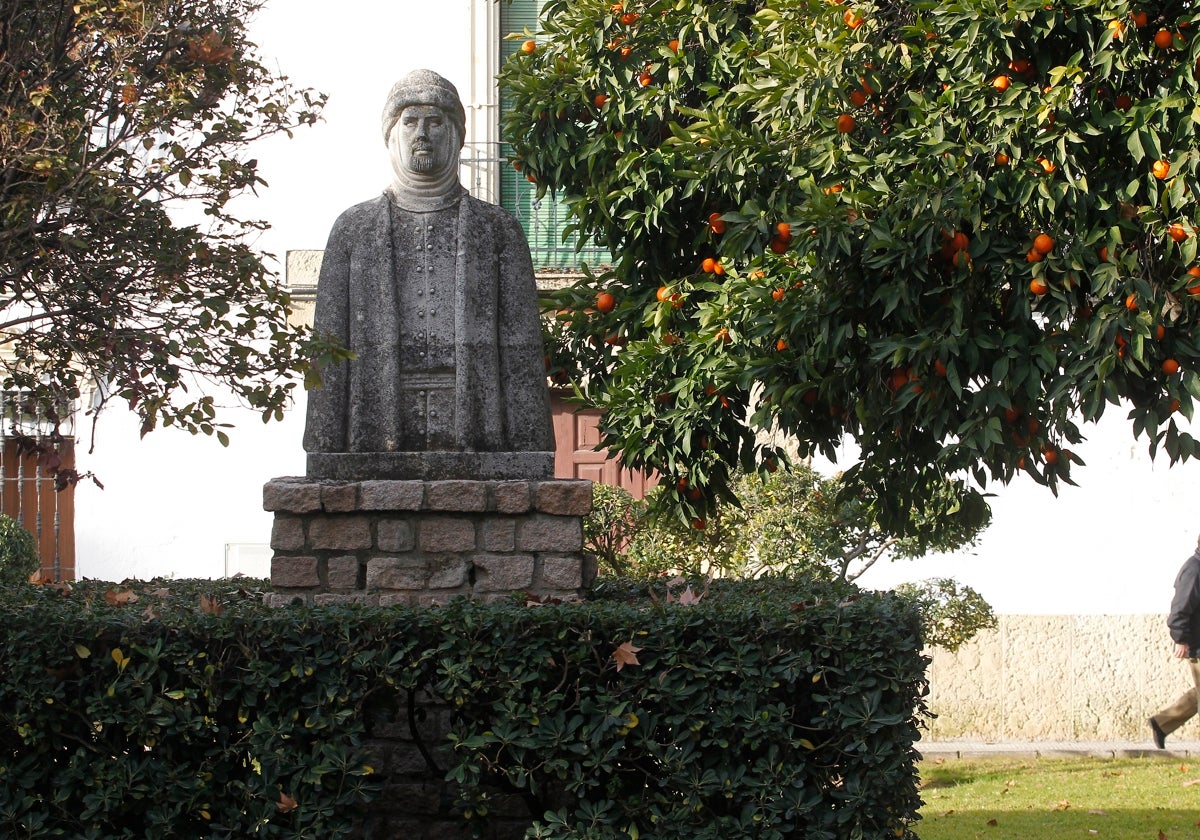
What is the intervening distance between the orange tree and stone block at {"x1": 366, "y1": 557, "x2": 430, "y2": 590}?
4.51ft

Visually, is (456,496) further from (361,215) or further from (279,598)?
(361,215)

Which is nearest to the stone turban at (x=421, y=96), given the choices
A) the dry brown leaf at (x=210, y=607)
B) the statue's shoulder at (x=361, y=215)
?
the statue's shoulder at (x=361, y=215)

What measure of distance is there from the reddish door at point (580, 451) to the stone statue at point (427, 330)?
5.35 meters

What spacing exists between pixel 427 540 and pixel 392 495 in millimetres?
226

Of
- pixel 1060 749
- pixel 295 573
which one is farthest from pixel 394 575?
pixel 1060 749

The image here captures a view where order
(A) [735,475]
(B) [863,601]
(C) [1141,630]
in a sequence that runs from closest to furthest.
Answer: (B) [863,601]
(A) [735,475]
(C) [1141,630]

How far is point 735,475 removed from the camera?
8.91 meters

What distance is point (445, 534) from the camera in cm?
550

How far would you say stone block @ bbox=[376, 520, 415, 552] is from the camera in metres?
5.48

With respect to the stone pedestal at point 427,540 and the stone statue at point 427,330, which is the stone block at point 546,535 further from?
the stone statue at point 427,330

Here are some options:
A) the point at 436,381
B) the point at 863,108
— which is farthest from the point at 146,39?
the point at 863,108

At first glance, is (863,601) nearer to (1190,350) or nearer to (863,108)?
(1190,350)

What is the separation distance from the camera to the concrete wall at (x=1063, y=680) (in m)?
10.4

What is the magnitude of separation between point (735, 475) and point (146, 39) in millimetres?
5153
